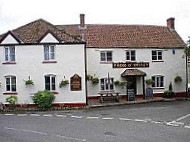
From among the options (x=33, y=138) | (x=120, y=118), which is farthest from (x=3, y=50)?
(x=33, y=138)

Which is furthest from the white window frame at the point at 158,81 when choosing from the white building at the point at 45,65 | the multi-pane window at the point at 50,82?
the multi-pane window at the point at 50,82

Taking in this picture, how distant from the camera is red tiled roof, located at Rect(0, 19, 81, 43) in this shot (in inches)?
1021

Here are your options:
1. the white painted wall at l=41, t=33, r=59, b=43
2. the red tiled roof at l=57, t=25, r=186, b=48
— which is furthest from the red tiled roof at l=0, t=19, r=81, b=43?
the red tiled roof at l=57, t=25, r=186, b=48

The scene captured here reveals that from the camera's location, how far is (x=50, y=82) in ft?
84.7

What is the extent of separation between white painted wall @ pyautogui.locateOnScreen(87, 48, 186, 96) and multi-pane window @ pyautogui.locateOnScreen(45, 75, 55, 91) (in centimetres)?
489

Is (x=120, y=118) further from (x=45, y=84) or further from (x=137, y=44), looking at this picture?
(x=137, y=44)

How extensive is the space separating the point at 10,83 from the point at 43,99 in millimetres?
3819

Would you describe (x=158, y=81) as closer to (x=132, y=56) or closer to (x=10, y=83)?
(x=132, y=56)

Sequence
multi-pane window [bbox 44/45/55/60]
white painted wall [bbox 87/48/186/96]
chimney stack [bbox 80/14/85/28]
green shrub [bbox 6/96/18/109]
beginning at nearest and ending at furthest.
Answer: green shrub [bbox 6/96/18/109], multi-pane window [bbox 44/45/55/60], white painted wall [bbox 87/48/186/96], chimney stack [bbox 80/14/85/28]

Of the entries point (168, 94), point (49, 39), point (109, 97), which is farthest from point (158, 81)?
point (49, 39)

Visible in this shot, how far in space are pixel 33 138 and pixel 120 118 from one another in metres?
7.64

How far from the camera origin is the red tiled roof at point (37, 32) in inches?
1021

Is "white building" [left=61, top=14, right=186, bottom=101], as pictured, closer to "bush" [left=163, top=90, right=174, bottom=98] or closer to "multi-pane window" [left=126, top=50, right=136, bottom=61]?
"multi-pane window" [left=126, top=50, right=136, bottom=61]

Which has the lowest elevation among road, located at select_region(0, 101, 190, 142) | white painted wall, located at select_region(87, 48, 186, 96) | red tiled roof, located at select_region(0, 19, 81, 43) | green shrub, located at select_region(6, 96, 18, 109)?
road, located at select_region(0, 101, 190, 142)
